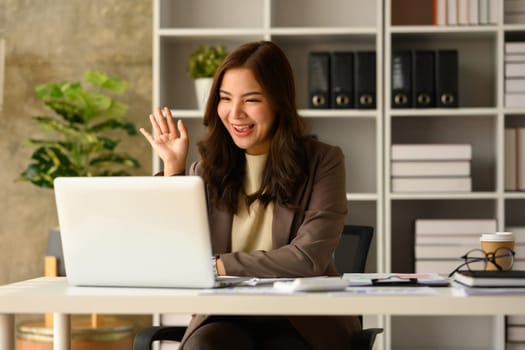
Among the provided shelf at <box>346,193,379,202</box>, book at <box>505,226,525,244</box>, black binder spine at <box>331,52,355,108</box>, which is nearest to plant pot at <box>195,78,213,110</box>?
black binder spine at <box>331,52,355,108</box>

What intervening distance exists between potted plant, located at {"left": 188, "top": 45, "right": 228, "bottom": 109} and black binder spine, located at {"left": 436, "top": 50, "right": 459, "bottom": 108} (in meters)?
0.99

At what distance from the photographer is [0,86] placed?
13.6ft

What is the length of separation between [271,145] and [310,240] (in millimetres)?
341

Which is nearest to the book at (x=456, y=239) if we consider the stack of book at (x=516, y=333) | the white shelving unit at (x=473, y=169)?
the white shelving unit at (x=473, y=169)

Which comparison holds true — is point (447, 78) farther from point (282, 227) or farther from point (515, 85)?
point (282, 227)

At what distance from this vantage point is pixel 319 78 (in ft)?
12.5

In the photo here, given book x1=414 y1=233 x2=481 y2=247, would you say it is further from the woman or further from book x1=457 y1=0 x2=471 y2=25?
the woman

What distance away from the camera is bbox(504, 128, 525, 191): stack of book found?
12.5 ft

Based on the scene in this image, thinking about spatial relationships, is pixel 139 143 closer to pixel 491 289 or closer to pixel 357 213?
pixel 357 213

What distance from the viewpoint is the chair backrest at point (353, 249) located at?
101 inches

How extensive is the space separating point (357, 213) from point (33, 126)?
1717 mm

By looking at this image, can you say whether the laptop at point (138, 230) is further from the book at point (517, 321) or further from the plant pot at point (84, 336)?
the book at point (517, 321)

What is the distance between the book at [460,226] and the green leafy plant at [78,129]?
141cm

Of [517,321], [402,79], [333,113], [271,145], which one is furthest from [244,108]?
[517,321]
